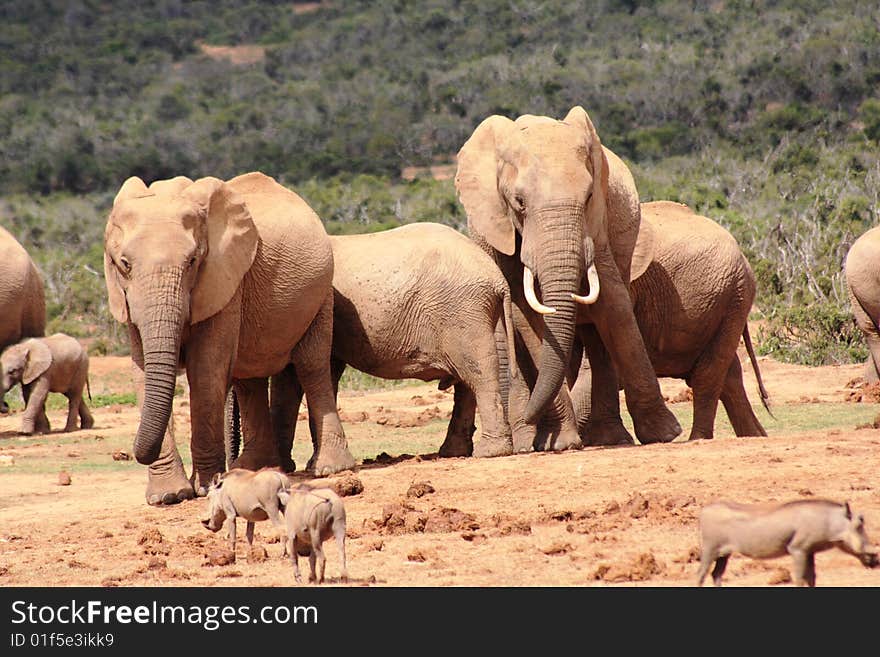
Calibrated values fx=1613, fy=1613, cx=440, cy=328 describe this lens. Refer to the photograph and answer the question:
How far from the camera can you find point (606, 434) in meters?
12.0

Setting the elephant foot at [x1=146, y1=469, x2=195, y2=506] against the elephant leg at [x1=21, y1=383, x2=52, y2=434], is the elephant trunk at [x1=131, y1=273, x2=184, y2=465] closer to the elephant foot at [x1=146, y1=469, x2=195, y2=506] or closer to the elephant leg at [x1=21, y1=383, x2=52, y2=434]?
the elephant foot at [x1=146, y1=469, x2=195, y2=506]

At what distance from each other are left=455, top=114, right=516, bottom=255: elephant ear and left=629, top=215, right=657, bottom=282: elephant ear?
1.13m

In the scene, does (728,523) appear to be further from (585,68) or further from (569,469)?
(585,68)

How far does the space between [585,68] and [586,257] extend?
59.4 metres

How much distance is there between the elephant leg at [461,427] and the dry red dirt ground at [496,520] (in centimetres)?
23

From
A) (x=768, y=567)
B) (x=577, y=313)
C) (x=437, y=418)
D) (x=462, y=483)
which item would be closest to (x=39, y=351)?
(x=437, y=418)

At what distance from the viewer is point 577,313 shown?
1168cm

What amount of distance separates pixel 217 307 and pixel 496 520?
282 cm

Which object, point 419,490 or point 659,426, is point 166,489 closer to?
point 419,490

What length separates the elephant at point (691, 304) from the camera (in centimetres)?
1262

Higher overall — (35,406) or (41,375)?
(41,375)

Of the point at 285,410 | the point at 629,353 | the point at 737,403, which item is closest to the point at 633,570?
the point at 629,353

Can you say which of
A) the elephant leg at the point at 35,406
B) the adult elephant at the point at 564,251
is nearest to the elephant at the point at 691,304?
the adult elephant at the point at 564,251

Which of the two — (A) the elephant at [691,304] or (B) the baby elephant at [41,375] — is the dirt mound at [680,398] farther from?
(B) the baby elephant at [41,375]
